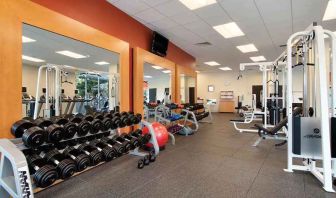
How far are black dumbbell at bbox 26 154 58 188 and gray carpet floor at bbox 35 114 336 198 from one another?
40 centimetres

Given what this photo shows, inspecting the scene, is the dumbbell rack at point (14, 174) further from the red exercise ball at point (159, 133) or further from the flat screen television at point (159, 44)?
the flat screen television at point (159, 44)

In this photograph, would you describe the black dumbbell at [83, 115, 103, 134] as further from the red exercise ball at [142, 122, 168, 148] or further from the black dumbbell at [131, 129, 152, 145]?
the red exercise ball at [142, 122, 168, 148]

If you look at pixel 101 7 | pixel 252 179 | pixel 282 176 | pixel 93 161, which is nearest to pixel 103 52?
pixel 101 7

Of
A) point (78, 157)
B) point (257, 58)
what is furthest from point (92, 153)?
point (257, 58)

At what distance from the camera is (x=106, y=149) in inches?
88.4

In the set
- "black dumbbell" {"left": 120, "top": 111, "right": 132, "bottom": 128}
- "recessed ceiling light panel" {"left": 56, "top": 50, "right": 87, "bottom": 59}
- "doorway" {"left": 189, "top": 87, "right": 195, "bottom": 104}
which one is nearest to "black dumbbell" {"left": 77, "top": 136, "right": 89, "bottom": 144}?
"black dumbbell" {"left": 120, "top": 111, "right": 132, "bottom": 128}

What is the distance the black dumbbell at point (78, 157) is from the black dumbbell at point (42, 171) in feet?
0.78

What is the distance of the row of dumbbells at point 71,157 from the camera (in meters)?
1.58

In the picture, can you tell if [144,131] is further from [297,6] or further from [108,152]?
[297,6]

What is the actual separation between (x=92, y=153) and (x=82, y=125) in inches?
13.0

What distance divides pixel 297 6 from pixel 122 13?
3109 millimetres

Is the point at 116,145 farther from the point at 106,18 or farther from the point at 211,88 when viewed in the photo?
the point at 211,88

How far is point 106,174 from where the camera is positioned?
2375 millimetres

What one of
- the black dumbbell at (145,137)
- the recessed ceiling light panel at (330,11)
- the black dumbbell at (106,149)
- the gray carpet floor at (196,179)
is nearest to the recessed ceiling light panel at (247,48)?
the recessed ceiling light panel at (330,11)
